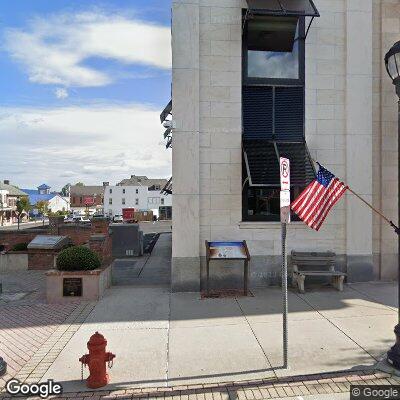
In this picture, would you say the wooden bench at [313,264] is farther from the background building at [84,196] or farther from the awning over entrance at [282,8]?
the background building at [84,196]

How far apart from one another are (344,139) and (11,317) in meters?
9.30

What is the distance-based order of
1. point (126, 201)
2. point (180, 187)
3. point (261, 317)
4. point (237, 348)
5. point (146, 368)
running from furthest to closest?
point (126, 201)
point (180, 187)
point (261, 317)
point (237, 348)
point (146, 368)

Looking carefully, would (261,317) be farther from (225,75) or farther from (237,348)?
(225,75)

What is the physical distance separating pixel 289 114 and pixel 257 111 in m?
0.89

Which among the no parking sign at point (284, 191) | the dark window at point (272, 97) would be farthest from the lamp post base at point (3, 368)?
the dark window at point (272, 97)

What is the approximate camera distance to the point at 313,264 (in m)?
10.2

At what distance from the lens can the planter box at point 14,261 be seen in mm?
13688

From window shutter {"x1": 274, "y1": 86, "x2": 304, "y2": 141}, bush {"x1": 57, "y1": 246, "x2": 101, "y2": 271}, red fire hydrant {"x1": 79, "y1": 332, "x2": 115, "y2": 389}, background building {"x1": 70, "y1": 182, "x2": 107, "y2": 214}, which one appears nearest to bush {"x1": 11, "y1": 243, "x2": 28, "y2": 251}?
bush {"x1": 57, "y1": 246, "x2": 101, "y2": 271}

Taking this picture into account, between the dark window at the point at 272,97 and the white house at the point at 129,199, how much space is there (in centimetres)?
7064

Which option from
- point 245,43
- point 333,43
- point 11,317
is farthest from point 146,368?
point 333,43

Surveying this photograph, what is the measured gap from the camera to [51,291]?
9.14m

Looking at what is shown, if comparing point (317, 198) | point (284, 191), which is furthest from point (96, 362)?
point (317, 198)

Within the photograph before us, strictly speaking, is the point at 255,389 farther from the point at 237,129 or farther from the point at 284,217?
the point at 237,129

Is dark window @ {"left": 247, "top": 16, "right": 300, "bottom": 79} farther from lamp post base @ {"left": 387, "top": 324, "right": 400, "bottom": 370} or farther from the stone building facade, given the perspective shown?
lamp post base @ {"left": 387, "top": 324, "right": 400, "bottom": 370}
